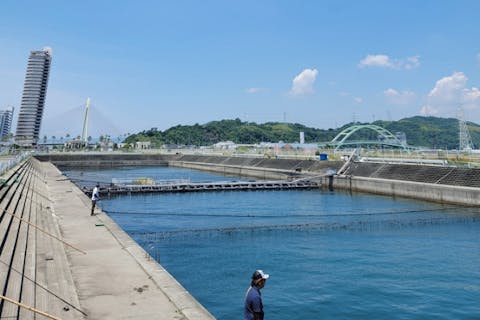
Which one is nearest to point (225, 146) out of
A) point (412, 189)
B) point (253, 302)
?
point (412, 189)

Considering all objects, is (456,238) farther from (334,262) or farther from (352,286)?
(352,286)

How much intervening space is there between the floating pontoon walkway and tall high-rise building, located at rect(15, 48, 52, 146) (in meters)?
127

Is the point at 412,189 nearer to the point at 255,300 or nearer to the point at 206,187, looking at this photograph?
the point at 206,187

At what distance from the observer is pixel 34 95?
156m

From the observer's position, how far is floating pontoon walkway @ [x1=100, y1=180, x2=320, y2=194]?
4219 cm

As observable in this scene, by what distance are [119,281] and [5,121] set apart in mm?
204384

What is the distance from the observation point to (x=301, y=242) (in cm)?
1998

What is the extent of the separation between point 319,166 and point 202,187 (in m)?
21.6

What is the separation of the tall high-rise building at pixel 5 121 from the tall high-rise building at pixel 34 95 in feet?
71.7

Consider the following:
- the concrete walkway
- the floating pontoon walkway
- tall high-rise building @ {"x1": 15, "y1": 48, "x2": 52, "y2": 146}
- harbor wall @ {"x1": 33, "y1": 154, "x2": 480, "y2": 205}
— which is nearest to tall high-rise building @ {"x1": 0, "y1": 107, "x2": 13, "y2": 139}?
tall high-rise building @ {"x1": 15, "y1": 48, "x2": 52, "y2": 146}

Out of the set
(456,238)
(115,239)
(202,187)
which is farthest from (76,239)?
(202,187)

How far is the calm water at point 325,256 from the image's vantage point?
39.9 ft

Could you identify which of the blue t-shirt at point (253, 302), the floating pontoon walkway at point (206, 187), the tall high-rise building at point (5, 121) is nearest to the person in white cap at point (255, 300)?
the blue t-shirt at point (253, 302)

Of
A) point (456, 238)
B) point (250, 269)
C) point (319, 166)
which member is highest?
point (319, 166)
